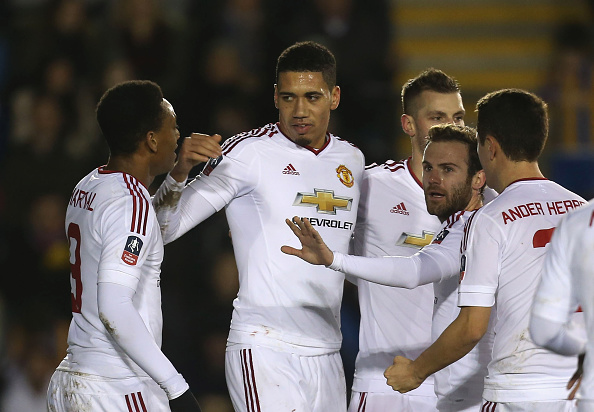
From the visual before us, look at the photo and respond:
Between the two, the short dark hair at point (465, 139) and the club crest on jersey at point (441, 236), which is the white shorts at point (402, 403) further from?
the short dark hair at point (465, 139)

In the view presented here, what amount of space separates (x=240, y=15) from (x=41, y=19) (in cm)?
240

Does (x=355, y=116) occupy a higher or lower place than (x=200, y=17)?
lower

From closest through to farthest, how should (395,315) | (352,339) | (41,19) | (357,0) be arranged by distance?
(395,315)
(352,339)
(357,0)
(41,19)

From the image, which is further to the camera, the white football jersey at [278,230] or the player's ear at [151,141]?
the white football jersey at [278,230]

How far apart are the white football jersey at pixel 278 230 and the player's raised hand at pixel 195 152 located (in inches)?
9.1

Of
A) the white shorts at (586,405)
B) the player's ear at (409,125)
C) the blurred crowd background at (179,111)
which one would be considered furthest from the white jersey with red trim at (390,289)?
the blurred crowd background at (179,111)

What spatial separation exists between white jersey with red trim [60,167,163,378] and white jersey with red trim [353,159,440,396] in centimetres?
153

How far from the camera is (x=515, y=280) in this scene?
4.27 meters

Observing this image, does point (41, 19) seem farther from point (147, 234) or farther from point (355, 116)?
point (147, 234)

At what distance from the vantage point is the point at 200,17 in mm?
10500

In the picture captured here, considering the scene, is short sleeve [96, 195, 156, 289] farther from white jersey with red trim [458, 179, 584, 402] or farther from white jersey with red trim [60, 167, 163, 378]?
Answer: white jersey with red trim [458, 179, 584, 402]

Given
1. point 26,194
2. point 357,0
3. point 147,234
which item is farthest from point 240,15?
point 147,234

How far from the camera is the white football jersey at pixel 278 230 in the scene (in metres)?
5.21

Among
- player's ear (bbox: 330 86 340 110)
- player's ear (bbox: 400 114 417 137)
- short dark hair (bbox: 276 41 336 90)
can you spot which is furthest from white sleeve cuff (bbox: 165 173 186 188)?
player's ear (bbox: 400 114 417 137)
